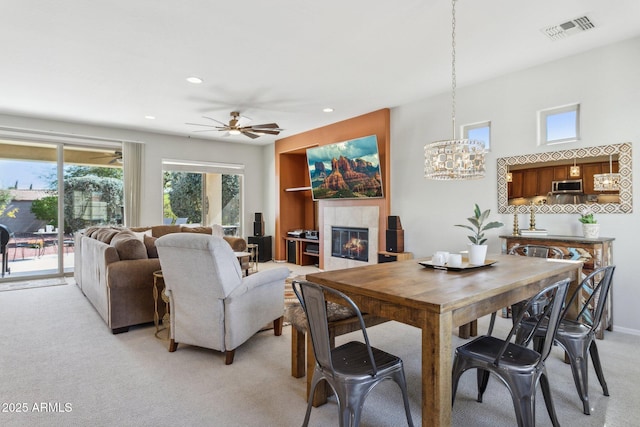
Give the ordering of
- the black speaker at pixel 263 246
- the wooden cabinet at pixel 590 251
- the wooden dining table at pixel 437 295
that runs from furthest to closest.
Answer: the black speaker at pixel 263 246 → the wooden cabinet at pixel 590 251 → the wooden dining table at pixel 437 295

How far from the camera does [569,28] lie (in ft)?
9.89

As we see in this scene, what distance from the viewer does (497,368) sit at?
1.68 meters

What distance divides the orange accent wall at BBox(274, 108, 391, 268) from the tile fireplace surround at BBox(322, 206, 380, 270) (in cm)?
10

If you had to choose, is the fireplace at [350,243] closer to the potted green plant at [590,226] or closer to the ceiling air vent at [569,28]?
the potted green plant at [590,226]

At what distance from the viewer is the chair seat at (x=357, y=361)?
1627mm

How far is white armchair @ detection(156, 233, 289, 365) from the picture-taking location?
8.46 feet

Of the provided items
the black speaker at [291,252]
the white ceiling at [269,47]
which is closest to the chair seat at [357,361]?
the white ceiling at [269,47]

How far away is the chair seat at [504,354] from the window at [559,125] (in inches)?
109

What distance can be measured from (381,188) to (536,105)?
2275 mm

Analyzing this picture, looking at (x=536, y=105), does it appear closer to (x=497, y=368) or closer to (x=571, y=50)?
(x=571, y=50)

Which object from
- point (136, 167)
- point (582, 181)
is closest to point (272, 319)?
point (582, 181)

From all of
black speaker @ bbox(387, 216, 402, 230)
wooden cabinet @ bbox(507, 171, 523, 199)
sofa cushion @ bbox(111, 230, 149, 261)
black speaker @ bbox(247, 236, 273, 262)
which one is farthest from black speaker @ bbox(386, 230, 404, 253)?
black speaker @ bbox(247, 236, 273, 262)

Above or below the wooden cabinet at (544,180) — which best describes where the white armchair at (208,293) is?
below

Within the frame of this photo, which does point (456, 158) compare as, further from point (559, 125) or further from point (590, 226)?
point (559, 125)
